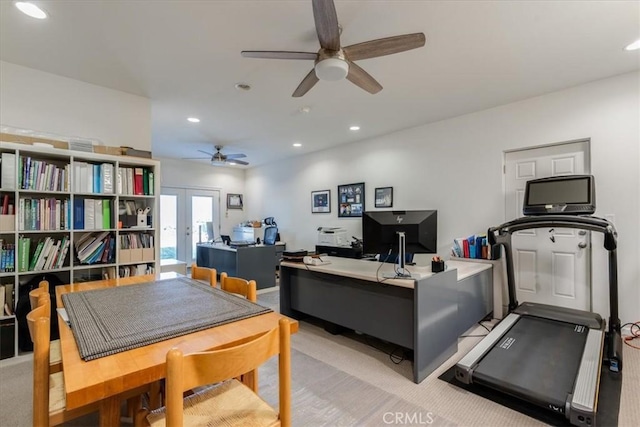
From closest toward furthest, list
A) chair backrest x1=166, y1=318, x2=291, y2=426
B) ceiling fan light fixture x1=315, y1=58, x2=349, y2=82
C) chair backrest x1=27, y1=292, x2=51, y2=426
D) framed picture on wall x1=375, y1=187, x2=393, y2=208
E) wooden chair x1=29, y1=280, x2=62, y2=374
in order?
chair backrest x1=166, y1=318, x2=291, y2=426, chair backrest x1=27, y1=292, x2=51, y2=426, wooden chair x1=29, y1=280, x2=62, y2=374, ceiling fan light fixture x1=315, y1=58, x2=349, y2=82, framed picture on wall x1=375, y1=187, x2=393, y2=208

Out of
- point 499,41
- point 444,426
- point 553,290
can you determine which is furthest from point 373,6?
point 553,290

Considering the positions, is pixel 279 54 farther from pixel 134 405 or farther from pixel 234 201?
pixel 234 201

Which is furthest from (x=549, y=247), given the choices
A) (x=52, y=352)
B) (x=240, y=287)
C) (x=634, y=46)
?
(x=52, y=352)

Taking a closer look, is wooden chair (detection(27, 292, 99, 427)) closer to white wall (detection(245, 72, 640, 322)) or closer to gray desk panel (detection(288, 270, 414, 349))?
gray desk panel (detection(288, 270, 414, 349))

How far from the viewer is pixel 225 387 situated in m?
1.29

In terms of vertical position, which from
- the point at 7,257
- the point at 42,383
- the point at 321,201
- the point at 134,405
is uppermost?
the point at 321,201

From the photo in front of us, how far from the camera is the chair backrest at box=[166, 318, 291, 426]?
2.72ft

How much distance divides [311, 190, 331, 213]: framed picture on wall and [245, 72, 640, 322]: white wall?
109mm

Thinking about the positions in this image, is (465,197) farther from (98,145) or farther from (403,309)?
(98,145)

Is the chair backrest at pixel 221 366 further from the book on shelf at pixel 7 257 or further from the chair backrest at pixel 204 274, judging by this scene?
the book on shelf at pixel 7 257

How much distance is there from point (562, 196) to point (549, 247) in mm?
766

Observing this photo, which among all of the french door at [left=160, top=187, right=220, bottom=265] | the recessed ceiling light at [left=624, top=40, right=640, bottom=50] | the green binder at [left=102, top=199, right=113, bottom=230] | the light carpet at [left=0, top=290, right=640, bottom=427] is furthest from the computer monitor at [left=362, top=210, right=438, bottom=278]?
the french door at [left=160, top=187, right=220, bottom=265]

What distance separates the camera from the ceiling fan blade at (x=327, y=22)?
5.27 feet

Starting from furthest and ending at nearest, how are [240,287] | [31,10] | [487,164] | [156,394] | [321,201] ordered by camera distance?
[321,201] → [487,164] → [31,10] → [240,287] → [156,394]
